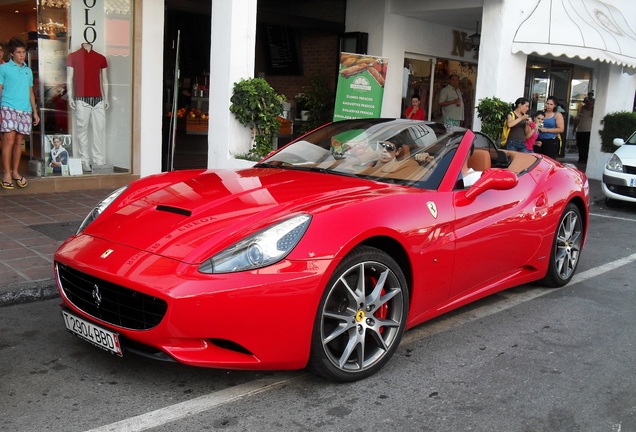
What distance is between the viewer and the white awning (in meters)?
11.5

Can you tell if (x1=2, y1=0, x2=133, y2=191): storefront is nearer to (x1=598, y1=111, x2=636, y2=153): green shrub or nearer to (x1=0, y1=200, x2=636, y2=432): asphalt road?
Result: (x1=0, y1=200, x2=636, y2=432): asphalt road

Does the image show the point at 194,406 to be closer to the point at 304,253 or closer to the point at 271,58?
the point at 304,253

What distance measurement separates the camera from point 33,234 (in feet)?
21.5

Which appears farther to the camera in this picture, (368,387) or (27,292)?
(27,292)

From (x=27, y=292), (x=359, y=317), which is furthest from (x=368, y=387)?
(x=27, y=292)

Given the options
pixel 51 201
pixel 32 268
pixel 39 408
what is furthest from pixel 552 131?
pixel 39 408

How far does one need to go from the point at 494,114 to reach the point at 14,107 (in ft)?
24.0

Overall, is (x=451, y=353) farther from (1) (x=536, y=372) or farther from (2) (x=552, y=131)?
(2) (x=552, y=131)

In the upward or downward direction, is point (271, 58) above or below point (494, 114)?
above

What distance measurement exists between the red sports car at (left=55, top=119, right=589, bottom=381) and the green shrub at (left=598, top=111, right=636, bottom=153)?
1111 cm

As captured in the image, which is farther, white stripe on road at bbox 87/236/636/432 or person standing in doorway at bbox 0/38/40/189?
person standing in doorway at bbox 0/38/40/189

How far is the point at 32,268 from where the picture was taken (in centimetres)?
539

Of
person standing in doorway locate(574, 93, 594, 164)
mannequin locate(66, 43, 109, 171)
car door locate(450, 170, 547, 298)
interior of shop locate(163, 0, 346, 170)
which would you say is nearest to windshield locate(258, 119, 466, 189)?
car door locate(450, 170, 547, 298)

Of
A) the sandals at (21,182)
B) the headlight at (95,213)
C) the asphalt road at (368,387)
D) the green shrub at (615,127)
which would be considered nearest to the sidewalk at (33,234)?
the sandals at (21,182)
